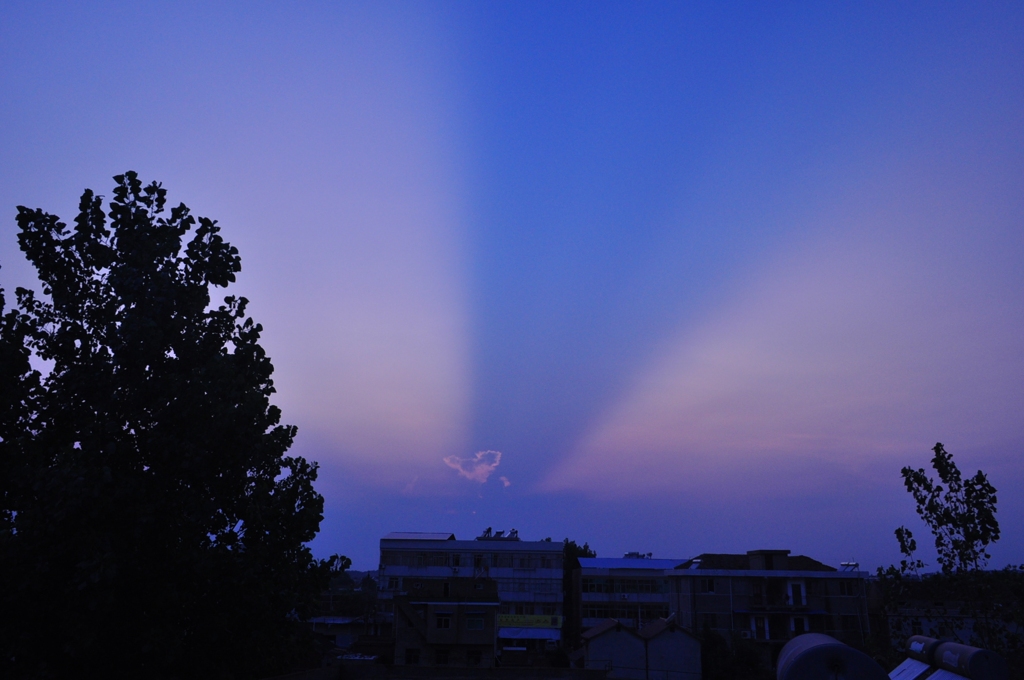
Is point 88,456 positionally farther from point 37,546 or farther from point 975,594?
point 975,594

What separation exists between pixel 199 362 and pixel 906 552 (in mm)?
13385

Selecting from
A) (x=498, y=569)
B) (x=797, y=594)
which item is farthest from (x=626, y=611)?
(x=797, y=594)

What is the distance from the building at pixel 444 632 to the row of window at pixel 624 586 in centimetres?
1954

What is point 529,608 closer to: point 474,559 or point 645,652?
point 474,559

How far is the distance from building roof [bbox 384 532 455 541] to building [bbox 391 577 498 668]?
18291 mm

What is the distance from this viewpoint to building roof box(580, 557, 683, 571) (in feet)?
250

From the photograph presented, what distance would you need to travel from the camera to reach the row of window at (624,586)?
241 feet

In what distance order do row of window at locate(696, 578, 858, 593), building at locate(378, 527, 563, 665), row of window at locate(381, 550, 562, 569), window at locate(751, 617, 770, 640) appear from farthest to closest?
row of window at locate(381, 550, 562, 569) → building at locate(378, 527, 563, 665) → row of window at locate(696, 578, 858, 593) → window at locate(751, 617, 770, 640)

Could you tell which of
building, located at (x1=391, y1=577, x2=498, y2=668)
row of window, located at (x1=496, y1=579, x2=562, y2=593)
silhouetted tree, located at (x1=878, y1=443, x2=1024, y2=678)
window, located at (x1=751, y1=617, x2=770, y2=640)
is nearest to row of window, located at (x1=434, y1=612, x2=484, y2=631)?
building, located at (x1=391, y1=577, x2=498, y2=668)

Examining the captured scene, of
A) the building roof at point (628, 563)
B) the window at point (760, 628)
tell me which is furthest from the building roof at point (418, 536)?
the window at point (760, 628)

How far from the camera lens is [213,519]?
11.6 meters

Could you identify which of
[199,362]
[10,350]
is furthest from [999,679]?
[10,350]

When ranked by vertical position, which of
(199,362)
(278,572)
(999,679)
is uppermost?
(199,362)

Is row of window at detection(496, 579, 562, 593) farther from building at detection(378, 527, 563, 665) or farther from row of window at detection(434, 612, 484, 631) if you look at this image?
row of window at detection(434, 612, 484, 631)
